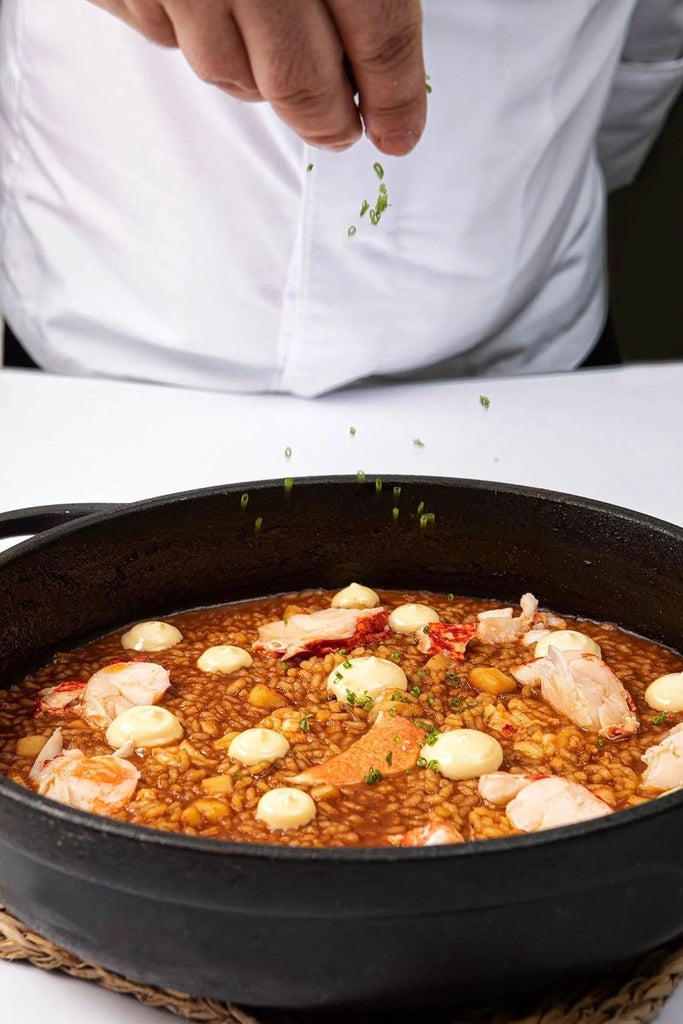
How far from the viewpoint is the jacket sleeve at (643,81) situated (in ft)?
8.79

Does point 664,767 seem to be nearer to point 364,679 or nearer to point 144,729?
point 364,679

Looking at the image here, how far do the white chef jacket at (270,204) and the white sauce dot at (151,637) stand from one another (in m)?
0.95

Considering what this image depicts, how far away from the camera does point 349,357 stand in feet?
7.98

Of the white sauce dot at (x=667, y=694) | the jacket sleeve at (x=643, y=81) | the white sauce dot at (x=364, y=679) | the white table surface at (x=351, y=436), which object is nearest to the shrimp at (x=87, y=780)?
the white sauce dot at (x=364, y=679)

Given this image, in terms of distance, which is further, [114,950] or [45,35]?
[45,35]

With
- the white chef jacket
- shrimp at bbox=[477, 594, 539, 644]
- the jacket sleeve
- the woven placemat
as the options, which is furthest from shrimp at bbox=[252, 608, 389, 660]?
the jacket sleeve

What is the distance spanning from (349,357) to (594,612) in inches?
36.9

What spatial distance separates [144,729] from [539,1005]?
20.5 inches

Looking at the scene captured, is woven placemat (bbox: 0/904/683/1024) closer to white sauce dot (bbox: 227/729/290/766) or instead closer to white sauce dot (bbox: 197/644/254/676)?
white sauce dot (bbox: 227/729/290/766)

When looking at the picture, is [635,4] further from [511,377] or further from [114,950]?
[114,950]

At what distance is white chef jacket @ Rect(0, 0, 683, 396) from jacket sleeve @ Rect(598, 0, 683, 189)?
0.30 m

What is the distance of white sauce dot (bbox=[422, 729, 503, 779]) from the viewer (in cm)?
129

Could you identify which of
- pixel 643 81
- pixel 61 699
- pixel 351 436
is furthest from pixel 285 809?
pixel 643 81

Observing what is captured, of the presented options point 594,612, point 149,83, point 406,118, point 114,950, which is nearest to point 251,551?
point 594,612
